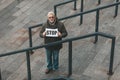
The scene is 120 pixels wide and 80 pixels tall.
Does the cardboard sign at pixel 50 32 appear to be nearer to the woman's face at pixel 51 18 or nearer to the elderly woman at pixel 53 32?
the elderly woman at pixel 53 32

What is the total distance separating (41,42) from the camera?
8.65m

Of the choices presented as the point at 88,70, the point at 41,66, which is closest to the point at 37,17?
the point at 41,66

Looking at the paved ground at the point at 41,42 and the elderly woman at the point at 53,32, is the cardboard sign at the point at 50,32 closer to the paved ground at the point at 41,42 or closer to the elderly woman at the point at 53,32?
the elderly woman at the point at 53,32

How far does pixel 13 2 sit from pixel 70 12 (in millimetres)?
2249

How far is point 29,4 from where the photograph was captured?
431 inches

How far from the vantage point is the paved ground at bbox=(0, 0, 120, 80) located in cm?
716

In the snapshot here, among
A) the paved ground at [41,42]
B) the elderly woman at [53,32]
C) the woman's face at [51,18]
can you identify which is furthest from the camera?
the paved ground at [41,42]

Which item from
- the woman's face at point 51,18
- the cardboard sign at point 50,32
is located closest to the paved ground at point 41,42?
the cardboard sign at point 50,32

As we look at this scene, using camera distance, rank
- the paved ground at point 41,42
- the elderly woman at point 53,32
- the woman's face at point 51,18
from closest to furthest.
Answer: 1. the woman's face at point 51,18
2. the elderly woman at point 53,32
3. the paved ground at point 41,42

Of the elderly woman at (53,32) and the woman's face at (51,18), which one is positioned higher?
the woman's face at (51,18)

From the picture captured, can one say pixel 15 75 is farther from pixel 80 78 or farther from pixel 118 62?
pixel 118 62

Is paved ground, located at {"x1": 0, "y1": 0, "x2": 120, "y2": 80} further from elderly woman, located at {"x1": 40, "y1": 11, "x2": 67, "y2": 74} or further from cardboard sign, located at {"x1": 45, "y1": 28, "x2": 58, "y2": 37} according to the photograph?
cardboard sign, located at {"x1": 45, "y1": 28, "x2": 58, "y2": 37}

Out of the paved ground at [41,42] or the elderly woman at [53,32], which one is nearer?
the elderly woman at [53,32]

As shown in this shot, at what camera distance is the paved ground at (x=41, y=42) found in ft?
23.5
